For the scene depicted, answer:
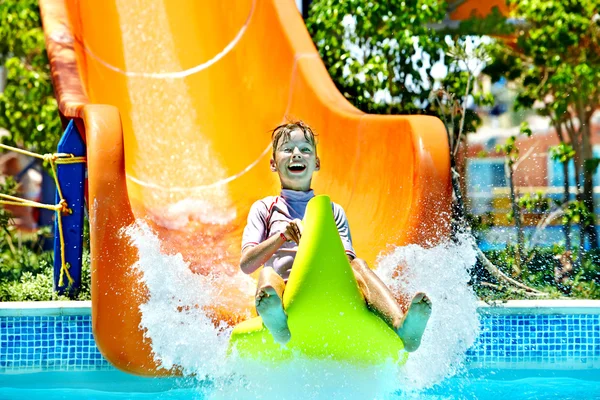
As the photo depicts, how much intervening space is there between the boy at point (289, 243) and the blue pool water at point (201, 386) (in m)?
0.54

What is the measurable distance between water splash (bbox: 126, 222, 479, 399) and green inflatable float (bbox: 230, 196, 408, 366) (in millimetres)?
194

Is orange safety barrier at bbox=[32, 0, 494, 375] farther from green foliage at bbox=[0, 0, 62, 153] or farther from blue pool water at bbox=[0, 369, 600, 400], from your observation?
green foliage at bbox=[0, 0, 62, 153]

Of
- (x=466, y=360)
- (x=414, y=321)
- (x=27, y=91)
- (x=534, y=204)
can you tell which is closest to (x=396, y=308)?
(x=414, y=321)

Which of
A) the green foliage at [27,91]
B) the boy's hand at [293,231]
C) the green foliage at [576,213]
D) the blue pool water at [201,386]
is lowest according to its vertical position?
the blue pool water at [201,386]

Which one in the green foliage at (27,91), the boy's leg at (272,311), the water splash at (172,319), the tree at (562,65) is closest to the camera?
the boy's leg at (272,311)

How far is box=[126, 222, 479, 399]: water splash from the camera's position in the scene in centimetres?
255

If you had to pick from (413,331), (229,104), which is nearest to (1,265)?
(229,104)

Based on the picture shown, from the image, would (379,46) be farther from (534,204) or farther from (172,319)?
(172,319)

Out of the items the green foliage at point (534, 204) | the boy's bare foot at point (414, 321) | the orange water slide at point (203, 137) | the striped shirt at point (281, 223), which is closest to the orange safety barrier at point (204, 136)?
the orange water slide at point (203, 137)

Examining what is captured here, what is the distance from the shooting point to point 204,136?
4.27m

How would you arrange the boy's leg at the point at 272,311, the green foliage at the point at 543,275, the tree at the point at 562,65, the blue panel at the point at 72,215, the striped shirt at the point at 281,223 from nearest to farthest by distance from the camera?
the boy's leg at the point at 272,311
the striped shirt at the point at 281,223
the blue panel at the point at 72,215
the green foliage at the point at 543,275
the tree at the point at 562,65

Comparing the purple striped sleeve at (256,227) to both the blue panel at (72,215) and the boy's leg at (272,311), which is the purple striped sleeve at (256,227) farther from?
the blue panel at (72,215)

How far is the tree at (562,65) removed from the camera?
15.9 feet

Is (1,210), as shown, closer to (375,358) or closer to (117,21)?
(117,21)
